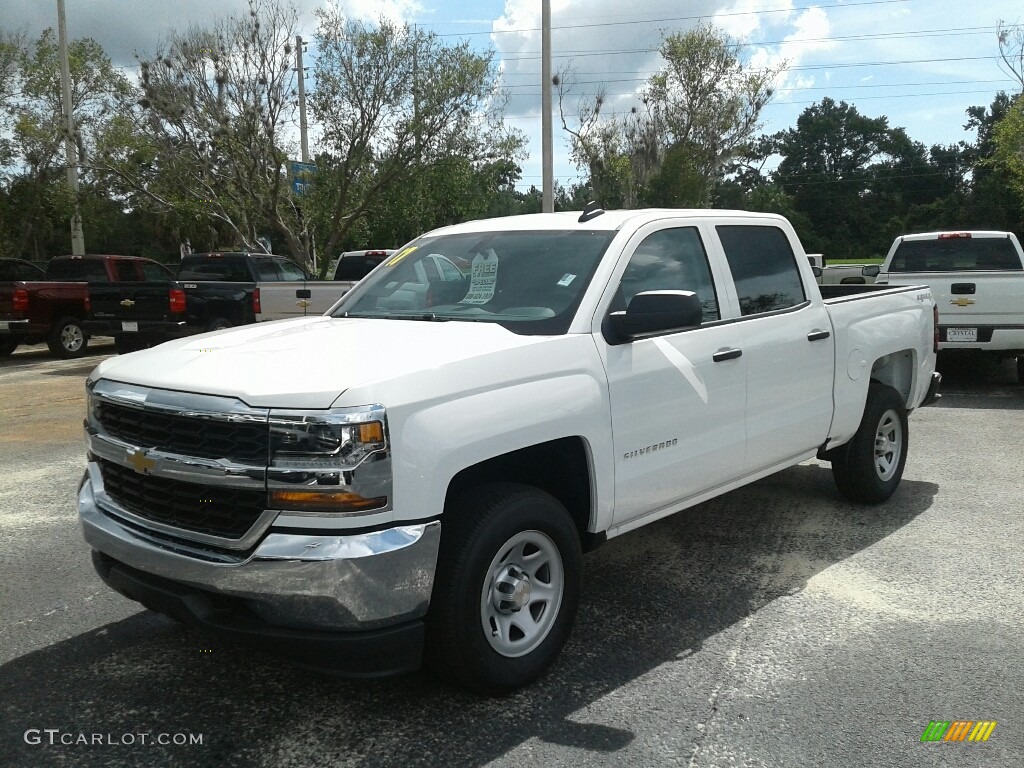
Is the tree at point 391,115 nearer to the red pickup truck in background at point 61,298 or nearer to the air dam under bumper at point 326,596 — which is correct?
the red pickup truck in background at point 61,298

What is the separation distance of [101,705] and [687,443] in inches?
107

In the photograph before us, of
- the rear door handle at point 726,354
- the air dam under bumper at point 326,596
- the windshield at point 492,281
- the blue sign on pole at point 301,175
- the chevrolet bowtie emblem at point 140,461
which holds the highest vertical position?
the blue sign on pole at point 301,175

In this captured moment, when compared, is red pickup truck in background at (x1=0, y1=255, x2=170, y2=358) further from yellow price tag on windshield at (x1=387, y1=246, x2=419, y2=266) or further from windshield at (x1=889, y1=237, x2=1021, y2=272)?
windshield at (x1=889, y1=237, x2=1021, y2=272)

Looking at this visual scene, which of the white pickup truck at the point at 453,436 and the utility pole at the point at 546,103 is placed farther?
the utility pole at the point at 546,103

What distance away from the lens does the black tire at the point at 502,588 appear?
333 centimetres

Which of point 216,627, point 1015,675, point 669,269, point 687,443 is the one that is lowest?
point 1015,675

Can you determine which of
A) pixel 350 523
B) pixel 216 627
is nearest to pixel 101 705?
pixel 216 627

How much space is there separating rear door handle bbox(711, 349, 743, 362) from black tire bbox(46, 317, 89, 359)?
1511 centimetres

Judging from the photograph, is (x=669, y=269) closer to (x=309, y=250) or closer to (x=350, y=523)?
(x=350, y=523)

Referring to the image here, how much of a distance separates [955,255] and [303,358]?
10740 millimetres

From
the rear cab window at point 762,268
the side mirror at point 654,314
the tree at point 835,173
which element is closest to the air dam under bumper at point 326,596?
the side mirror at point 654,314

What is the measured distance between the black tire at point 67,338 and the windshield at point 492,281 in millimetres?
13950

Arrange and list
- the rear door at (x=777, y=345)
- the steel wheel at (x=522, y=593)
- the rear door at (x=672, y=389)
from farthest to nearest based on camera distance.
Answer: the rear door at (x=777, y=345), the rear door at (x=672, y=389), the steel wheel at (x=522, y=593)

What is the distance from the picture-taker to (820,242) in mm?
88812
